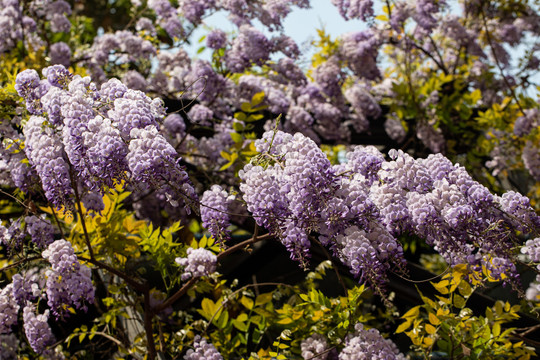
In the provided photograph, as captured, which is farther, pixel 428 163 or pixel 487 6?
pixel 487 6

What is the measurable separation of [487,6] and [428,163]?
13.6ft

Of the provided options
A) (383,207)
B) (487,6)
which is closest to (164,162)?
(383,207)

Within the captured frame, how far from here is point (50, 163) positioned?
2025mm

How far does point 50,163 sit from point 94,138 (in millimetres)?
243

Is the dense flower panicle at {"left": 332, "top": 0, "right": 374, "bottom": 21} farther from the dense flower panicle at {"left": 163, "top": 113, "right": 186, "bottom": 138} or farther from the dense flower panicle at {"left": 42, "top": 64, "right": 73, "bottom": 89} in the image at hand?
the dense flower panicle at {"left": 42, "top": 64, "right": 73, "bottom": 89}

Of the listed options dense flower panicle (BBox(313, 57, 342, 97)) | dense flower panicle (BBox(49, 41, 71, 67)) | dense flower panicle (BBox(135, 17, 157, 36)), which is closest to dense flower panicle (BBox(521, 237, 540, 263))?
dense flower panicle (BBox(313, 57, 342, 97))

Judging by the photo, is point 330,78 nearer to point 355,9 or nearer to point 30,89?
point 355,9

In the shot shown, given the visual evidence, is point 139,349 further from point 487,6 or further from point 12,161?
point 487,6

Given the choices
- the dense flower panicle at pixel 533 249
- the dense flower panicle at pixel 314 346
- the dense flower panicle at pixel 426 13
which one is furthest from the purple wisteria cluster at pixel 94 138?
the dense flower panicle at pixel 426 13

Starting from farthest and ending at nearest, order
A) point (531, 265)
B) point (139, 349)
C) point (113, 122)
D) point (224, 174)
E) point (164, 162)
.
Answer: point (224, 174), point (139, 349), point (531, 265), point (113, 122), point (164, 162)

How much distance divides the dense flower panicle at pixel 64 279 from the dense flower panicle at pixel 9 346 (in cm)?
109

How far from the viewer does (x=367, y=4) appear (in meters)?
4.29

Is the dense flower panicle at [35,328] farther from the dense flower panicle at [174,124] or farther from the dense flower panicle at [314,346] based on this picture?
the dense flower panicle at [174,124]

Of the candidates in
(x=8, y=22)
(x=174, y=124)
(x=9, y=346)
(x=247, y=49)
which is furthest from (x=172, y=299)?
(x=8, y=22)
